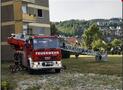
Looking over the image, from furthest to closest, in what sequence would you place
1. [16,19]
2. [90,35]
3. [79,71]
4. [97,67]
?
[90,35] → [16,19] → [97,67] → [79,71]

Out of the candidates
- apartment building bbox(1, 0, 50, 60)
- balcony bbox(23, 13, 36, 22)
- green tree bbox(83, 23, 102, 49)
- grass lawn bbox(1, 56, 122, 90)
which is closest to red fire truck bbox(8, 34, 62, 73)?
grass lawn bbox(1, 56, 122, 90)

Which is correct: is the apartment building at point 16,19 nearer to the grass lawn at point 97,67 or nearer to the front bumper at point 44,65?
the grass lawn at point 97,67

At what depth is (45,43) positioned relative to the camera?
28.7 metres

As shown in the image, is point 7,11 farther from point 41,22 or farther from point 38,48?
point 38,48

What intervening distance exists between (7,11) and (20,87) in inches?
1352

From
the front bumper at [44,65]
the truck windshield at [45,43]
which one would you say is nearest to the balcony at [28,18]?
the truck windshield at [45,43]

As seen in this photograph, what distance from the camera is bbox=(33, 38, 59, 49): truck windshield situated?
28656 millimetres

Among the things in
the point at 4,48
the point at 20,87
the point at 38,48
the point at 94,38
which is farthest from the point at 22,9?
the point at 94,38

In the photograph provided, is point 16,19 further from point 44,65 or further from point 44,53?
point 44,65

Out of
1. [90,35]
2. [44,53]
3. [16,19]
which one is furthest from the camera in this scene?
[90,35]

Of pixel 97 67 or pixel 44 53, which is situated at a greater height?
pixel 44 53

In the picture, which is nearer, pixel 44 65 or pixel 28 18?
pixel 44 65

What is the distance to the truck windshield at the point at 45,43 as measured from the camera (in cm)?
2866

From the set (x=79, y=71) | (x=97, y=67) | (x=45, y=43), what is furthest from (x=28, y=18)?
(x=45, y=43)
